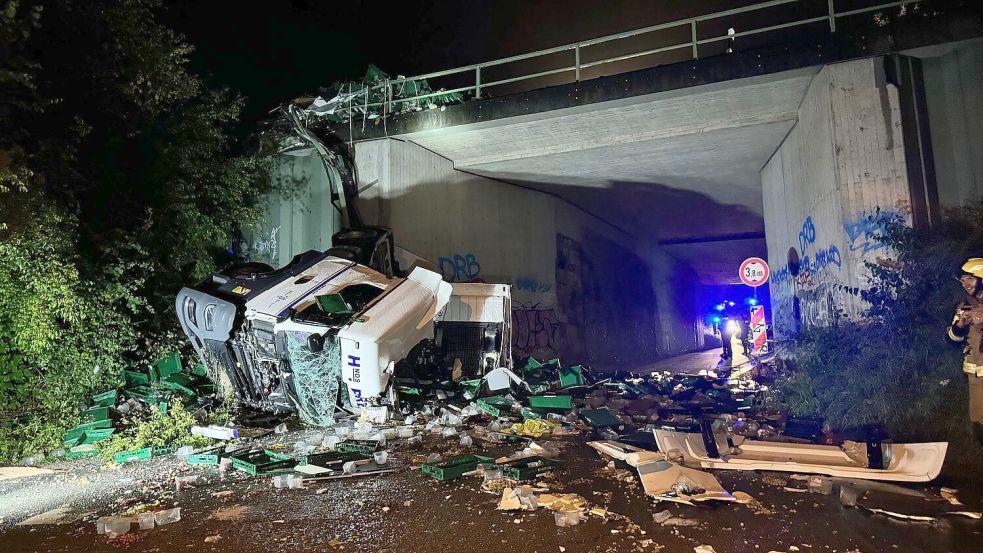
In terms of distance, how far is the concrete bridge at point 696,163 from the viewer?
25.7 feet

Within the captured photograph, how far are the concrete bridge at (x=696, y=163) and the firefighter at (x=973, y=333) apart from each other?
108 inches

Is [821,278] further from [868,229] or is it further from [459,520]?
[459,520]

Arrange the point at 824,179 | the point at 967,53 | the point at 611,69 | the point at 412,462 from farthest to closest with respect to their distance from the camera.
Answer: the point at 611,69, the point at 824,179, the point at 967,53, the point at 412,462

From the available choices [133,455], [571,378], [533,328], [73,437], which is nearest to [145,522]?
[133,455]

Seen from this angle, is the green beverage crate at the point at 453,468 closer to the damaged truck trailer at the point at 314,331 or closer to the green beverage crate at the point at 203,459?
the damaged truck trailer at the point at 314,331

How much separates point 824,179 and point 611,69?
683 cm

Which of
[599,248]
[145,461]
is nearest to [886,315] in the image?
[145,461]

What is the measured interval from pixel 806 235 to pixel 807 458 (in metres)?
6.02

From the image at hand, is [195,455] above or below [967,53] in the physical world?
below

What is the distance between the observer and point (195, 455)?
5.73 meters

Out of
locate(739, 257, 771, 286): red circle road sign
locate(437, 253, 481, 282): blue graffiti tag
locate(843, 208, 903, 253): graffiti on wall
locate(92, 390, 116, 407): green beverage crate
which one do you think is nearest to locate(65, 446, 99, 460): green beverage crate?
locate(92, 390, 116, 407): green beverage crate

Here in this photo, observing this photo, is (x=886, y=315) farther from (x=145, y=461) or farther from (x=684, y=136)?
(x=145, y=461)

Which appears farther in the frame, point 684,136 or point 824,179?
point 684,136

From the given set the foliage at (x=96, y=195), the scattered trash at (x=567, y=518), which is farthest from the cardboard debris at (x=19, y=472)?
the scattered trash at (x=567, y=518)
